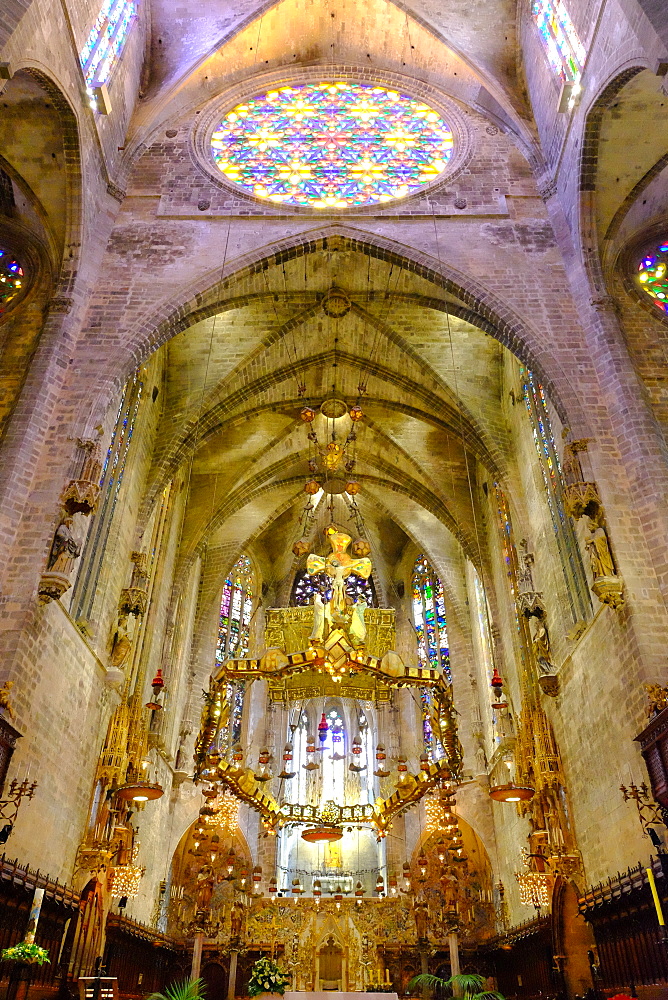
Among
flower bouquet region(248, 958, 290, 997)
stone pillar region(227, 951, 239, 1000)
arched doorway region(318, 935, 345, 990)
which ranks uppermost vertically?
arched doorway region(318, 935, 345, 990)

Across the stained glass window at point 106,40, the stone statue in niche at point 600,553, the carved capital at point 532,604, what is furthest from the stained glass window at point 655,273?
the stained glass window at point 106,40

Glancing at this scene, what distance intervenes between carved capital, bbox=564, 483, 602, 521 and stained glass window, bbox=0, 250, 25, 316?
10.8m

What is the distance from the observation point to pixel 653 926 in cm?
862

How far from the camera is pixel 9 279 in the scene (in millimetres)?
14703

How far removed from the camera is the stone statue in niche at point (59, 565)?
10.5 metres

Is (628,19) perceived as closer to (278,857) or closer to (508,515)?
(508,515)

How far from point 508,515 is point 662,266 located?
5949mm

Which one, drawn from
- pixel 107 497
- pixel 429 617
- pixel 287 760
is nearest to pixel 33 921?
pixel 107 497

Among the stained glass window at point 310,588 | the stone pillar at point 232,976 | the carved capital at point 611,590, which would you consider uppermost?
the stained glass window at point 310,588

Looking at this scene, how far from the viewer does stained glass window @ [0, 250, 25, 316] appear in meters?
14.5

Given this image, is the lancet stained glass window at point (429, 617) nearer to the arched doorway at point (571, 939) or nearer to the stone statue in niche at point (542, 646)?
the stone statue in niche at point (542, 646)

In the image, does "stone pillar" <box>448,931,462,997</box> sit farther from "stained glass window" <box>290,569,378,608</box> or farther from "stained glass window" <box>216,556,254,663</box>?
"stained glass window" <box>290,569,378,608</box>

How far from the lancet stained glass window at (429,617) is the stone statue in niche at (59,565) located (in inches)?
537

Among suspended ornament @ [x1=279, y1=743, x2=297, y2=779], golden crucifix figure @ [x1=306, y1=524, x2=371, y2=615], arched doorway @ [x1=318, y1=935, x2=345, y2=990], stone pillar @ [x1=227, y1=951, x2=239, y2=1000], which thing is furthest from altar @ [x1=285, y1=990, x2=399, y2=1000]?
arched doorway @ [x1=318, y1=935, x2=345, y2=990]
